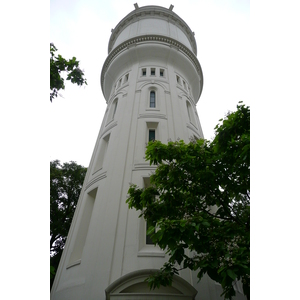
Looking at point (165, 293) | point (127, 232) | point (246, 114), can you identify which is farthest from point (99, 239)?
point (246, 114)

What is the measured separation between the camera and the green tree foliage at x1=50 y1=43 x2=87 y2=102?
8961 millimetres

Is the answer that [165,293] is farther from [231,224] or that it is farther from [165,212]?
[231,224]

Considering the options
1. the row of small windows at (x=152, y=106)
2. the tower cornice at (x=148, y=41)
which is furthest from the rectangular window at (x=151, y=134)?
the tower cornice at (x=148, y=41)

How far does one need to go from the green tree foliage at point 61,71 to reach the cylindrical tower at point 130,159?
6.54m

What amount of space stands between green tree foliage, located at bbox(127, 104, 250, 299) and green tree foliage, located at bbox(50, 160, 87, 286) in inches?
706

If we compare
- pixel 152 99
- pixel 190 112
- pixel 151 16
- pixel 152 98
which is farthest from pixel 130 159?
pixel 151 16

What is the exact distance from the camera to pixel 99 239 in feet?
41.7

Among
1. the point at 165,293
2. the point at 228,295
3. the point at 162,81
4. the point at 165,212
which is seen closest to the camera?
the point at 228,295

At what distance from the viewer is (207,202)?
916 centimetres

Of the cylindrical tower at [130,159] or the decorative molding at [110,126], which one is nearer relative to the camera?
the cylindrical tower at [130,159]

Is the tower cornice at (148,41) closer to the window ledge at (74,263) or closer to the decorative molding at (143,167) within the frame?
the decorative molding at (143,167)

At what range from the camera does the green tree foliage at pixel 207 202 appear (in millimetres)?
6961

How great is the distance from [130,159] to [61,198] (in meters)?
13.9

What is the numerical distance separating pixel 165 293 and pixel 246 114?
26.1 ft
